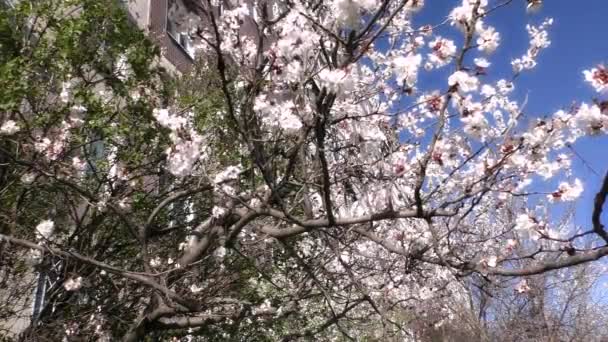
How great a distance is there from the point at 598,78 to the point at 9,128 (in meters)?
5.39

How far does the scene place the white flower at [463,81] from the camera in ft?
12.0

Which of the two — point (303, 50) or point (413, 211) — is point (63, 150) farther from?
point (413, 211)

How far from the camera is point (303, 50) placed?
4082 millimetres

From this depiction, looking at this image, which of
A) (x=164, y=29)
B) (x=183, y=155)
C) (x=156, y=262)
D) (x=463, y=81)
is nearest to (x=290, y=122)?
(x=183, y=155)

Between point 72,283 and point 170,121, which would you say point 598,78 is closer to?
point 170,121

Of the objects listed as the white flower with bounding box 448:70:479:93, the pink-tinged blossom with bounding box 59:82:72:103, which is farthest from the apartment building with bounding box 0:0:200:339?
the white flower with bounding box 448:70:479:93

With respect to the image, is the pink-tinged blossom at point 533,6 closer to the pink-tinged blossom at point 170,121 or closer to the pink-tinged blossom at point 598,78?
the pink-tinged blossom at point 598,78

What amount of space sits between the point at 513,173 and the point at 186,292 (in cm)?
399

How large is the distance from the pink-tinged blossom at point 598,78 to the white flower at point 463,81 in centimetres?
69

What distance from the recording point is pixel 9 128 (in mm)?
5902

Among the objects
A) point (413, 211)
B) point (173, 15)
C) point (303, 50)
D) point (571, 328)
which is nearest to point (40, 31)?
point (173, 15)

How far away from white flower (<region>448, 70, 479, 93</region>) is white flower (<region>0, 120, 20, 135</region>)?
4.53 m

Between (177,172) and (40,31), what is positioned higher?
(40,31)

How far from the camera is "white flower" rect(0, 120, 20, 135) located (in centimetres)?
589
